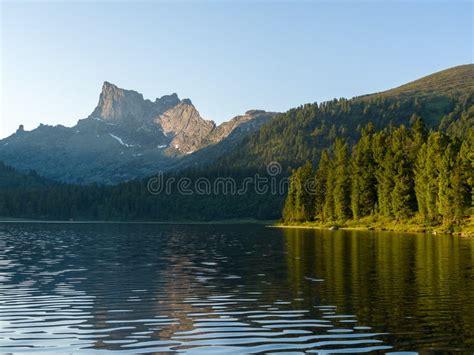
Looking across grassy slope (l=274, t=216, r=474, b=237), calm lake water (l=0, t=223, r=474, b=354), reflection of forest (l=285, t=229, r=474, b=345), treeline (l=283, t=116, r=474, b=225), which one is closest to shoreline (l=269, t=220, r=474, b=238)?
grassy slope (l=274, t=216, r=474, b=237)

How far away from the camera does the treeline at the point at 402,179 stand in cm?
13050

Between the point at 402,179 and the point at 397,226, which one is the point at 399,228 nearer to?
the point at 397,226

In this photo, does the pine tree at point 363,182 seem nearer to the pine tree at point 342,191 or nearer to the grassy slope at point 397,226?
the grassy slope at point 397,226

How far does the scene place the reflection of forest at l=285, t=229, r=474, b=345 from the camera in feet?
96.4

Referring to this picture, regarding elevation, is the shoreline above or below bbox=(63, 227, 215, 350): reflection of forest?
above

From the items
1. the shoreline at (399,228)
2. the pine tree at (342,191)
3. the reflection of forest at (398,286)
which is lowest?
the reflection of forest at (398,286)

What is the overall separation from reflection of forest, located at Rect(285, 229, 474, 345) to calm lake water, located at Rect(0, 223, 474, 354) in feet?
0.25

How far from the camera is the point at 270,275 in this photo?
51125 millimetres

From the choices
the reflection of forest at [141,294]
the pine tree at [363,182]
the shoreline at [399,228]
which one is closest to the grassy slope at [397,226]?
the shoreline at [399,228]

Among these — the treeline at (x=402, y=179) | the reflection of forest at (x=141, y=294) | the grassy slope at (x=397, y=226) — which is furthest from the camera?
the treeline at (x=402, y=179)

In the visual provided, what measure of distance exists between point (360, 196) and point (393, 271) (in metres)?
120

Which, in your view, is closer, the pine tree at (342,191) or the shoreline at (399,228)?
the shoreline at (399,228)

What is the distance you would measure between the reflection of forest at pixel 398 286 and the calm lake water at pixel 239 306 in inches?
3.0

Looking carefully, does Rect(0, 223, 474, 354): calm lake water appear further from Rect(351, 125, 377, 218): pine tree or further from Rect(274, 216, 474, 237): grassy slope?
Rect(351, 125, 377, 218): pine tree
